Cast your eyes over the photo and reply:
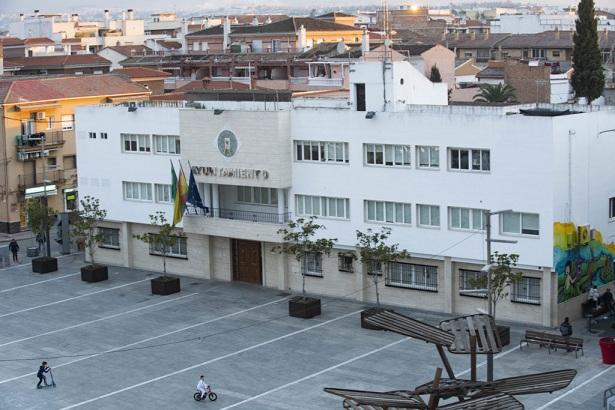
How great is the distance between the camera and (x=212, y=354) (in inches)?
1934

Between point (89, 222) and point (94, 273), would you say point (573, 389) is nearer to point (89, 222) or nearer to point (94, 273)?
point (94, 273)

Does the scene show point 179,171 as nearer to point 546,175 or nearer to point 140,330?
point 140,330

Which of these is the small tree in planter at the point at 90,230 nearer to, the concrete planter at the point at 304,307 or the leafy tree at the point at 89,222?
the leafy tree at the point at 89,222

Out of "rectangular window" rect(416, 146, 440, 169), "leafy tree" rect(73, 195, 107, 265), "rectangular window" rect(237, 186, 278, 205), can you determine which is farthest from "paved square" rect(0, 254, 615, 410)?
"rectangular window" rect(416, 146, 440, 169)

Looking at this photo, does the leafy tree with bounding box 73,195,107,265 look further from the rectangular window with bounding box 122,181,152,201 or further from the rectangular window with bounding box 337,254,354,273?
the rectangular window with bounding box 337,254,354,273

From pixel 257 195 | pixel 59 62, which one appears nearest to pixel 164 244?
pixel 257 195

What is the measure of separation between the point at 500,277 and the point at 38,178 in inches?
1771

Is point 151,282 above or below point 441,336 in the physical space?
below

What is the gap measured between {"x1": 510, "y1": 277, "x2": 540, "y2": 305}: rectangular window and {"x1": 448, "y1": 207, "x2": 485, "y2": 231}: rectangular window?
2.96 meters

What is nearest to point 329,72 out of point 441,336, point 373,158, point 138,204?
point 138,204

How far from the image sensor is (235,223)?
199ft

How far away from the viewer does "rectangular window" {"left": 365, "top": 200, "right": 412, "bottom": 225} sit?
182ft

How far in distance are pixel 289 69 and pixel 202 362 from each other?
68982 millimetres

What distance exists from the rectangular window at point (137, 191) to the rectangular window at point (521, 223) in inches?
889
